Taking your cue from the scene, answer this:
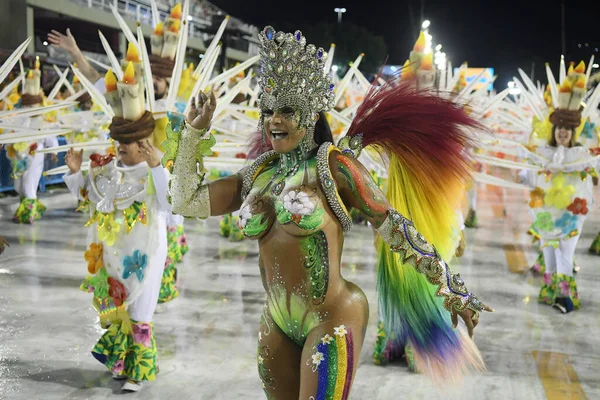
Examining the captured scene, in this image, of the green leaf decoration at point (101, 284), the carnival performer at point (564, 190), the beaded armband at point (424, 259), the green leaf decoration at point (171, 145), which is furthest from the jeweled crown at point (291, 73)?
the carnival performer at point (564, 190)

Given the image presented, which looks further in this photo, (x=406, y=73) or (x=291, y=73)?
(x=406, y=73)

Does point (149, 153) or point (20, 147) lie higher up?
point (149, 153)

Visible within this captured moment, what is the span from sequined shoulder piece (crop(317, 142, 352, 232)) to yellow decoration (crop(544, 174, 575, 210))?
4.20m

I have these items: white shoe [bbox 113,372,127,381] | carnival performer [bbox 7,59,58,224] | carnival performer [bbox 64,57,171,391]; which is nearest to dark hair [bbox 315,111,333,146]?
carnival performer [bbox 64,57,171,391]

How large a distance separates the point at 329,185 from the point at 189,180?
0.53 meters

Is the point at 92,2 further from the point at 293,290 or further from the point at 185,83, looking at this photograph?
the point at 293,290

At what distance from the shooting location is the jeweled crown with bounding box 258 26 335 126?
8.73 ft

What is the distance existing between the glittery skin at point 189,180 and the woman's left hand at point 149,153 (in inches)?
63.6

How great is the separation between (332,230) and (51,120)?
8.11m

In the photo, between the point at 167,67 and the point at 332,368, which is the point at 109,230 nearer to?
the point at 332,368

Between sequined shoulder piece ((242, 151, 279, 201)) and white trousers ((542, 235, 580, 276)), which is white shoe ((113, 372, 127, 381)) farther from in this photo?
white trousers ((542, 235, 580, 276))

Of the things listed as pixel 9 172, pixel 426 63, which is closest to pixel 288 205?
pixel 426 63

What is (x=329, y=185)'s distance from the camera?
266 centimetres

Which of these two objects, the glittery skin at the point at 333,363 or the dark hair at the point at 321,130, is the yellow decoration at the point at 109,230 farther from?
the glittery skin at the point at 333,363
